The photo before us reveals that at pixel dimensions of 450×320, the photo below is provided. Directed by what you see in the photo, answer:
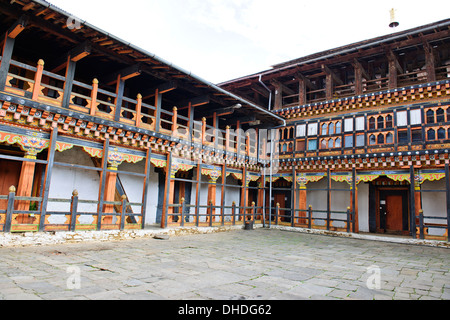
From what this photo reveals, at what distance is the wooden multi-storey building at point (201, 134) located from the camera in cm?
828

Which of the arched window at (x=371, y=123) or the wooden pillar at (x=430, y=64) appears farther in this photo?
the arched window at (x=371, y=123)

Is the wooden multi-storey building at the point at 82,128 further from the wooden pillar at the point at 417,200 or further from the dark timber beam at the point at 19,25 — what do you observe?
the wooden pillar at the point at 417,200

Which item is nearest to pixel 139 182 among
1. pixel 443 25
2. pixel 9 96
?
pixel 9 96

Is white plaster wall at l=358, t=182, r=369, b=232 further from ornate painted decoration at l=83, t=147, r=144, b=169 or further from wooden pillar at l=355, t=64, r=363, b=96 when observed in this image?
ornate painted decoration at l=83, t=147, r=144, b=169

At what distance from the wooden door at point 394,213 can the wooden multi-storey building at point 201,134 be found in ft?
0.17

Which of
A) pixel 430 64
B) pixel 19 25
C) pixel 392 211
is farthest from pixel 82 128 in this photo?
pixel 392 211

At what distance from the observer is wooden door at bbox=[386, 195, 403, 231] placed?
583 inches

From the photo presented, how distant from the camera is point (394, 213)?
591 inches

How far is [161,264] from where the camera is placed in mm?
6016

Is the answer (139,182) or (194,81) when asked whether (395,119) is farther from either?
(139,182)

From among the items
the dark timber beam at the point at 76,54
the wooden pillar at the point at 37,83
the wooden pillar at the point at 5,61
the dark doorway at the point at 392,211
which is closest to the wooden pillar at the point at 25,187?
→ the wooden pillar at the point at 37,83

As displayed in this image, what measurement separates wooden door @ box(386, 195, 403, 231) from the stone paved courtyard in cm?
696

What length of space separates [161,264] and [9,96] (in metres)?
5.90
